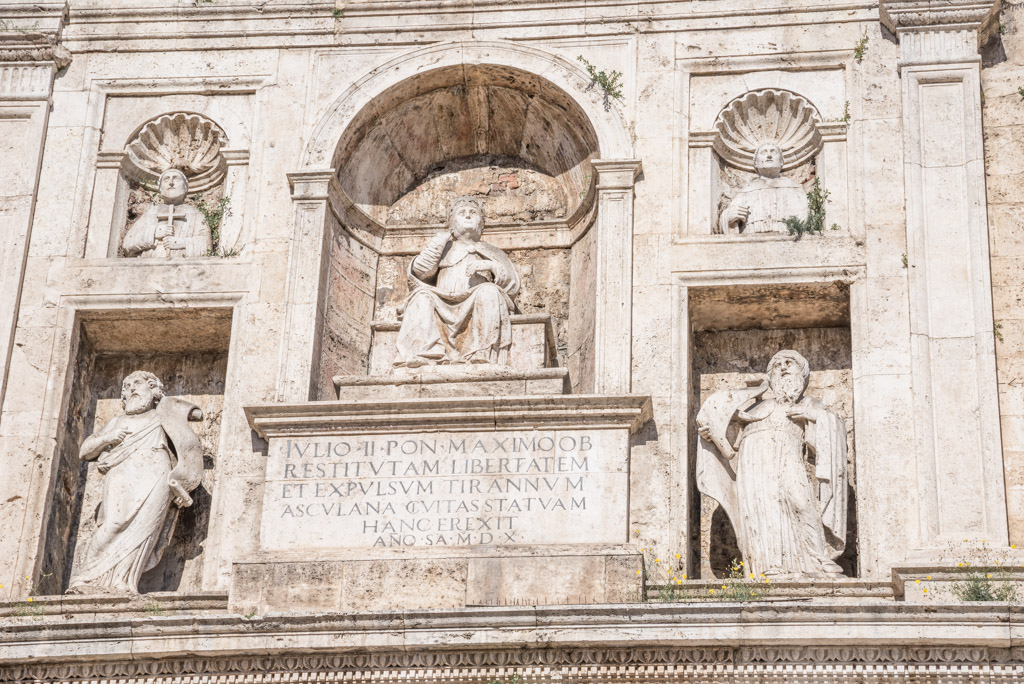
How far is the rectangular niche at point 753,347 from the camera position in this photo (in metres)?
13.0

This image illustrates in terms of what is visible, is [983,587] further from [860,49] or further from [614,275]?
[860,49]

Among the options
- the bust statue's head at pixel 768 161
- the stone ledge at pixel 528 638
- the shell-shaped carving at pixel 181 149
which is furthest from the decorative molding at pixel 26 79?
the bust statue's head at pixel 768 161

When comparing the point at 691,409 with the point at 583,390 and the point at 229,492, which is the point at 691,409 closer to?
the point at 583,390

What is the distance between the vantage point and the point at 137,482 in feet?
42.6

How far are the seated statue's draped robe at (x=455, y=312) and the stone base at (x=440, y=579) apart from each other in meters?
1.49

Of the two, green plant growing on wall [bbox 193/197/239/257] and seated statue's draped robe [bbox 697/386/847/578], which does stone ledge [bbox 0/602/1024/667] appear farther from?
green plant growing on wall [bbox 193/197/239/257]

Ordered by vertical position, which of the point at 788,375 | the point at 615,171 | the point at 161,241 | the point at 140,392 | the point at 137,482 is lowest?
the point at 137,482

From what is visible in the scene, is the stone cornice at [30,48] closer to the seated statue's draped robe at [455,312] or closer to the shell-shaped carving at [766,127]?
the seated statue's draped robe at [455,312]

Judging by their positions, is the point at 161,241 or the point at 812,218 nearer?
the point at 812,218

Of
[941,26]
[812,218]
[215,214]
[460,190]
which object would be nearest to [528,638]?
[812,218]

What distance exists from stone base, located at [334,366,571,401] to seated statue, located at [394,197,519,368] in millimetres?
178

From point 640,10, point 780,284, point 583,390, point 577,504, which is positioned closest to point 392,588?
point 577,504

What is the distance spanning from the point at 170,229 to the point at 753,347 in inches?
152

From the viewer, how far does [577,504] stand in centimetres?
1236
